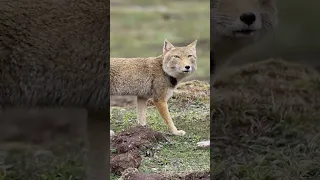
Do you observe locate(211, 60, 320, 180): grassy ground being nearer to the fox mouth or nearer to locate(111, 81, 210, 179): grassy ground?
locate(111, 81, 210, 179): grassy ground

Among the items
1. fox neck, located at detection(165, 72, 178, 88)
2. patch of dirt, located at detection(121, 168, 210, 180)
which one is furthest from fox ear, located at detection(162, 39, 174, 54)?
patch of dirt, located at detection(121, 168, 210, 180)

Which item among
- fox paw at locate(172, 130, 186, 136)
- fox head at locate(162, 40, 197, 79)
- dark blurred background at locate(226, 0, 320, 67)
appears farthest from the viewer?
dark blurred background at locate(226, 0, 320, 67)

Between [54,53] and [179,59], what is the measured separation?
58cm

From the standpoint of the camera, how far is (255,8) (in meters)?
2.99

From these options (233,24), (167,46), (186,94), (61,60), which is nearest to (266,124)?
(186,94)

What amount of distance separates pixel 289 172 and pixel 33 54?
125cm

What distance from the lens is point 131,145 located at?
117 inches

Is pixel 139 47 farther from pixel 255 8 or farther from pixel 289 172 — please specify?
pixel 289 172

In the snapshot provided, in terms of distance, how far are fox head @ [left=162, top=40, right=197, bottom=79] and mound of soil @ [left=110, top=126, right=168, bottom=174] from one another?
0.28 metres

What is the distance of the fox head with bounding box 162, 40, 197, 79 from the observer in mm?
2881

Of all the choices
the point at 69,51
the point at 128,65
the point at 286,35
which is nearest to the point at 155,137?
the point at 128,65

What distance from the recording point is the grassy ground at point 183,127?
2955mm

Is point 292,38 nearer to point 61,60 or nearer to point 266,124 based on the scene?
point 266,124

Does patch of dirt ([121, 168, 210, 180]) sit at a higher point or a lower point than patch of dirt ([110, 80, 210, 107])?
lower
